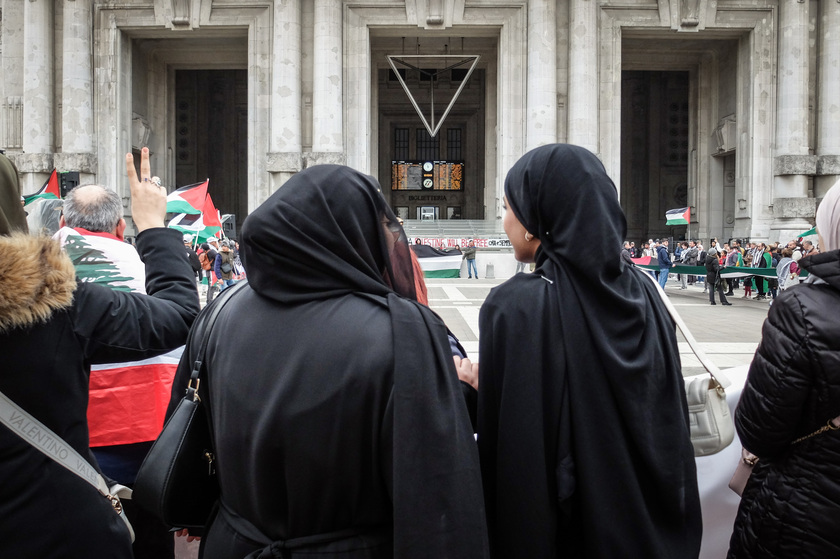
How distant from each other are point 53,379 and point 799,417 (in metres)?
2.21

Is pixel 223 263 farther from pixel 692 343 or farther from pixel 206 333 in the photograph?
pixel 692 343

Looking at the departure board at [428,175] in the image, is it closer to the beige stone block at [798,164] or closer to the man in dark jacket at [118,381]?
the beige stone block at [798,164]

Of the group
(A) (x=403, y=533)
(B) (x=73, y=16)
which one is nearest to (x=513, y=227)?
(A) (x=403, y=533)

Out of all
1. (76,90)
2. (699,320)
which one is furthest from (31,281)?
(76,90)

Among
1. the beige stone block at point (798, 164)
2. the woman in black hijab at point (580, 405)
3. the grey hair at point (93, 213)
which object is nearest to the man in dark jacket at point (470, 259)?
the beige stone block at point (798, 164)

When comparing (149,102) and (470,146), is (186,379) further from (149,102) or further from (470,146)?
(470,146)

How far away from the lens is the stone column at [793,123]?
26.4 metres

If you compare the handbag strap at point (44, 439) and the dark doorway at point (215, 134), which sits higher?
the dark doorway at point (215, 134)

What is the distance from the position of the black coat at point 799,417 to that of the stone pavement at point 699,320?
5.45m

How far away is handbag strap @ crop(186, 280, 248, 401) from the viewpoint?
1854 mm

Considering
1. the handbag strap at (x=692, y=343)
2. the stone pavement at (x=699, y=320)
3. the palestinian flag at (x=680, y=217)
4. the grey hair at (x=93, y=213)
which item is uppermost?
the palestinian flag at (x=680, y=217)

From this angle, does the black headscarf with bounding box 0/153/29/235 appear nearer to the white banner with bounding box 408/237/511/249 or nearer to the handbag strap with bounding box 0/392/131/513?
the handbag strap with bounding box 0/392/131/513

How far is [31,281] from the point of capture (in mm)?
1822

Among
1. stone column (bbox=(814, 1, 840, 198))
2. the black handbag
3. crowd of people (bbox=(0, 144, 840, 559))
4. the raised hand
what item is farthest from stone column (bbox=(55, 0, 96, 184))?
stone column (bbox=(814, 1, 840, 198))
